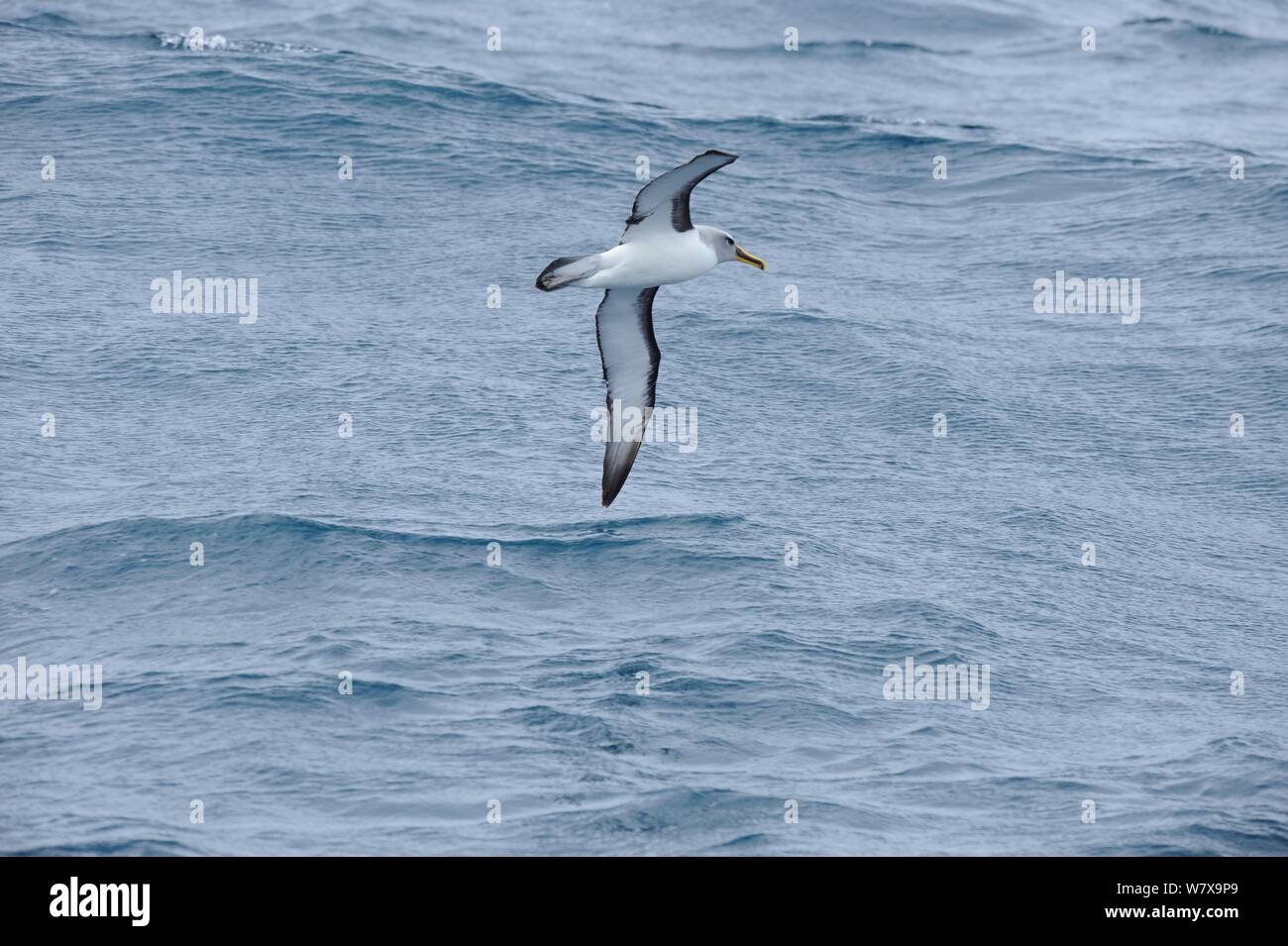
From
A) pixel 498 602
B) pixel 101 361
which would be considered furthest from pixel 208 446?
pixel 498 602

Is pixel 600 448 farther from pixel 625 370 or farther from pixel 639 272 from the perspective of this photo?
pixel 639 272

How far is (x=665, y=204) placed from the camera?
17812 mm

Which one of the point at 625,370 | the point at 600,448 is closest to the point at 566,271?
the point at 625,370

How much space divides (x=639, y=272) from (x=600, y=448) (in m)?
6.50

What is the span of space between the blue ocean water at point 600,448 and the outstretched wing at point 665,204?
4782 millimetres

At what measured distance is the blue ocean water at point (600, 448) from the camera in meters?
18.1

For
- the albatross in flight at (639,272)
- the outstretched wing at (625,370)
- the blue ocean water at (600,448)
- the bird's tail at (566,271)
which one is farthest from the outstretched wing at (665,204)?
the blue ocean water at (600,448)

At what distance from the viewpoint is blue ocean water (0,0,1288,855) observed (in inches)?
712

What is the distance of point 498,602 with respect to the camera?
21141 millimetres

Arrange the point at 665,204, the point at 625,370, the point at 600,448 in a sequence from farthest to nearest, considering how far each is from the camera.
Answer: the point at 600,448 → the point at 625,370 → the point at 665,204

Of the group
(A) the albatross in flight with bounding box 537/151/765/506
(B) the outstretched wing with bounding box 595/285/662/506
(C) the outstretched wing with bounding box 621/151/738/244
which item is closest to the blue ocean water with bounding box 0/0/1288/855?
(B) the outstretched wing with bounding box 595/285/662/506

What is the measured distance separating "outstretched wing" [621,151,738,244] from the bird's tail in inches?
22.8

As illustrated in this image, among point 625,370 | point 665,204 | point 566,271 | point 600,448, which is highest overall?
point 665,204

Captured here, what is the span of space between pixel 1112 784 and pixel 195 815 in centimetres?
875
